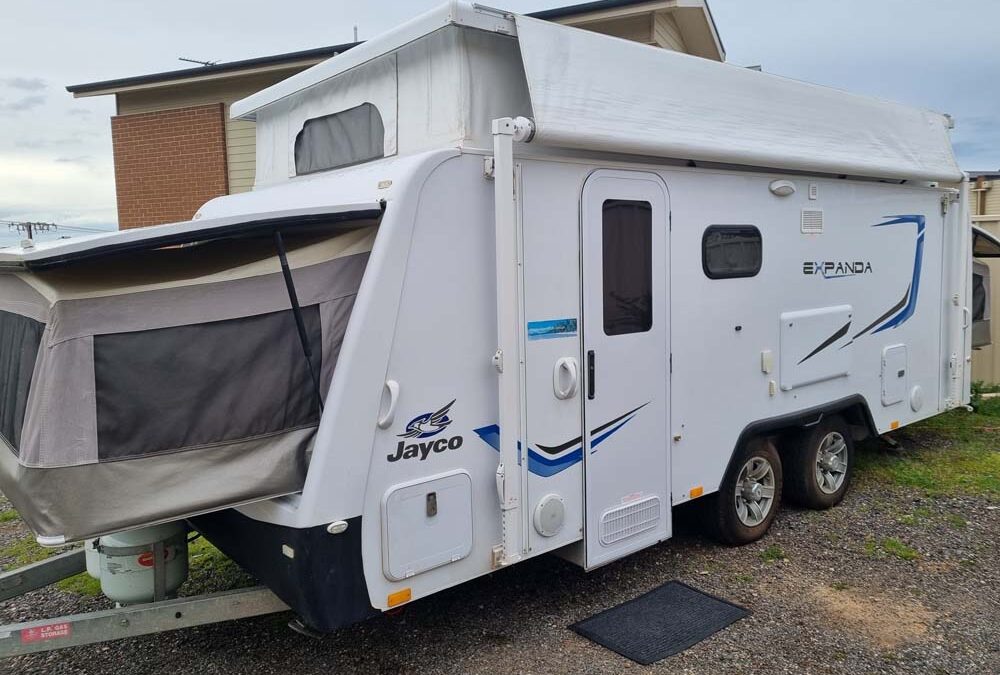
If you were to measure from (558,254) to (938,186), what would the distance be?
448 centimetres

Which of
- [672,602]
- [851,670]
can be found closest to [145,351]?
[672,602]

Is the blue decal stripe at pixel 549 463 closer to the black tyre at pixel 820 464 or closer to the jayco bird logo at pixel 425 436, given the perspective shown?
the jayco bird logo at pixel 425 436

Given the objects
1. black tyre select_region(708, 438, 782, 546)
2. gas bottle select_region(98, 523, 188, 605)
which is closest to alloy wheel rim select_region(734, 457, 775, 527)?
black tyre select_region(708, 438, 782, 546)

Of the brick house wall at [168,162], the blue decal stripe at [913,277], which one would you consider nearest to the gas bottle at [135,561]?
the blue decal stripe at [913,277]

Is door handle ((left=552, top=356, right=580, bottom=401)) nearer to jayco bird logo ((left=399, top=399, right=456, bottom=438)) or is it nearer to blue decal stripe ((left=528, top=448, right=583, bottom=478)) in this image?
blue decal stripe ((left=528, top=448, right=583, bottom=478))

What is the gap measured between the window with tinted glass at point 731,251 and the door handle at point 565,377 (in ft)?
3.90

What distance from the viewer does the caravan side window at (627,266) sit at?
4066 mm

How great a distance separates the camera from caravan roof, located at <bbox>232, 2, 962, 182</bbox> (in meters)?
3.66

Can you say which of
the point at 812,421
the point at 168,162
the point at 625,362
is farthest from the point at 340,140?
the point at 168,162

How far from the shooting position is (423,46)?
3811 millimetres

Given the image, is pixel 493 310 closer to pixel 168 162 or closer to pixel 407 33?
pixel 407 33

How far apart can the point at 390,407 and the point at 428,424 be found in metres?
0.24

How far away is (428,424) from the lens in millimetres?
3402

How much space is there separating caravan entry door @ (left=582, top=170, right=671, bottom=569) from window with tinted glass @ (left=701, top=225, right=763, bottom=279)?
39 centimetres
